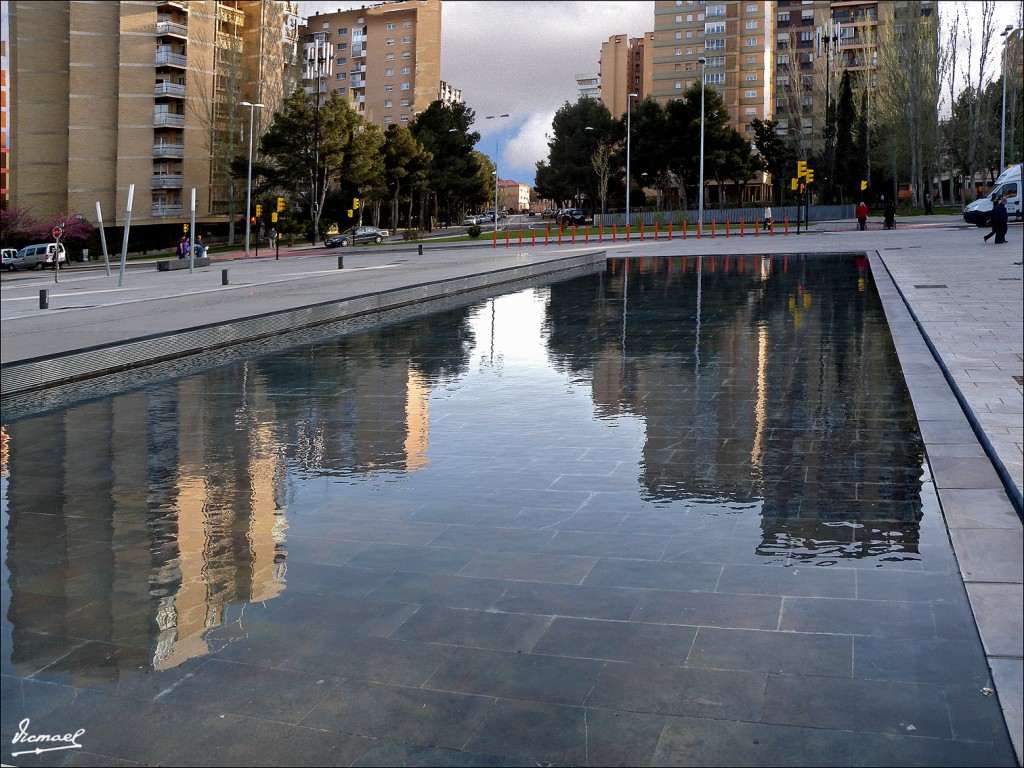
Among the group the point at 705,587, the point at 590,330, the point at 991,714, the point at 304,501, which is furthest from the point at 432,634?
the point at 590,330

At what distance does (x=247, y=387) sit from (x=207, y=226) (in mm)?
69698

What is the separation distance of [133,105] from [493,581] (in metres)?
77.1

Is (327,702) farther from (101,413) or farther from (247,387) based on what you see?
(247,387)

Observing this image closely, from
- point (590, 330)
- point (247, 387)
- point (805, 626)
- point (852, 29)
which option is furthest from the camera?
point (852, 29)

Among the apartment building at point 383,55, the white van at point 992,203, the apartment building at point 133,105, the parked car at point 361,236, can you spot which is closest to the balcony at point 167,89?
the apartment building at point 133,105

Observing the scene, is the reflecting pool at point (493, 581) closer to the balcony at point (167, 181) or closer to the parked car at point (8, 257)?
the parked car at point (8, 257)

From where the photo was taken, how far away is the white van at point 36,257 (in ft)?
191

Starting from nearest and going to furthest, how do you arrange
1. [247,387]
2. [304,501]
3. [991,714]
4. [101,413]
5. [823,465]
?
[991,714], [304,501], [823,465], [101,413], [247,387]

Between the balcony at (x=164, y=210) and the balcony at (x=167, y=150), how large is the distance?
345 cm

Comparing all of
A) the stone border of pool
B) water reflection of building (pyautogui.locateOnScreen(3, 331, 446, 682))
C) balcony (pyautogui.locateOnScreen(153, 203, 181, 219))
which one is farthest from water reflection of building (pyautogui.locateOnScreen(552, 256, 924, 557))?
balcony (pyautogui.locateOnScreen(153, 203, 181, 219))

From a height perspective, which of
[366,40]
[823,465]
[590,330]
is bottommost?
[823,465]

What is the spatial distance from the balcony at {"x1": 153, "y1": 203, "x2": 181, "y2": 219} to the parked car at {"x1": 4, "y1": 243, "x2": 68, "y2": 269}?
624 inches

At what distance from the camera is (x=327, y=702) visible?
3816mm

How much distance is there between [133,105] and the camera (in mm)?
74562
